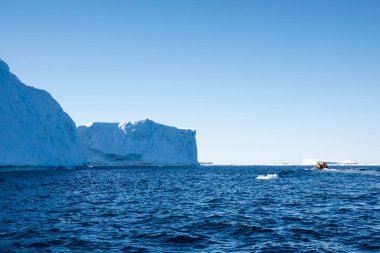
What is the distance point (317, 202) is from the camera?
25016mm

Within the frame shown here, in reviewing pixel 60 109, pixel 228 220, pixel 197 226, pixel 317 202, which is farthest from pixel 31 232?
pixel 60 109

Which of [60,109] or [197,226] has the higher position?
[60,109]

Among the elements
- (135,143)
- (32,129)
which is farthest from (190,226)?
(135,143)

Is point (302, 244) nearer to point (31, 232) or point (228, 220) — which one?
point (228, 220)

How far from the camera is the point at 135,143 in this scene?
121 meters

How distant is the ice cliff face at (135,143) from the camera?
11556cm

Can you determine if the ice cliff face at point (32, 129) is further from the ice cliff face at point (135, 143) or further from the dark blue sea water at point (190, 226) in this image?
the dark blue sea water at point (190, 226)

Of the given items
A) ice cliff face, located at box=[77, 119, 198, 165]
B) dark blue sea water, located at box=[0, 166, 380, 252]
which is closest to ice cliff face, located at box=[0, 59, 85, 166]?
ice cliff face, located at box=[77, 119, 198, 165]

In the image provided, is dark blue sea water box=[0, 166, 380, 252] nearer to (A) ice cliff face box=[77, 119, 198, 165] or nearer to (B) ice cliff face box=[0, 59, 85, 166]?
(B) ice cliff face box=[0, 59, 85, 166]

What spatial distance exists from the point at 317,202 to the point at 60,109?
74.8 m

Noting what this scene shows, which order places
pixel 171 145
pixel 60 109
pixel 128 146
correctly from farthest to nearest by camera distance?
pixel 171 145, pixel 128 146, pixel 60 109

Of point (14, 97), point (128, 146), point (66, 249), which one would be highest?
point (14, 97)

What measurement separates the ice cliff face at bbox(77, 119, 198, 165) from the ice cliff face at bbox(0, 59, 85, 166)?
2537cm

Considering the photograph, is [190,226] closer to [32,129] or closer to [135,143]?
[32,129]
